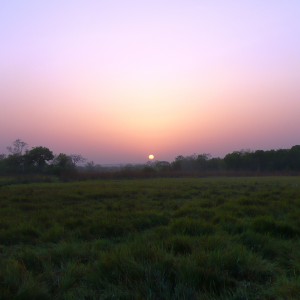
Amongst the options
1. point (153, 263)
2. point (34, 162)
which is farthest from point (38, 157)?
point (153, 263)

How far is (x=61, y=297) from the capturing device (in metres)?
4.69

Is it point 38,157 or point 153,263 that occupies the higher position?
point 38,157

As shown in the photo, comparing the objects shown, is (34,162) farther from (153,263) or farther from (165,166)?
(153,263)

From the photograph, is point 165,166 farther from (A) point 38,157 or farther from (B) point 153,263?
(B) point 153,263

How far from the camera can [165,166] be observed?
98438 mm

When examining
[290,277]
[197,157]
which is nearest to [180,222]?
[290,277]

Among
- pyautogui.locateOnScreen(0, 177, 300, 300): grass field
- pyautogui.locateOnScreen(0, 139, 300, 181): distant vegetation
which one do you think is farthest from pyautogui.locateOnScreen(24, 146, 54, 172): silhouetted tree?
pyautogui.locateOnScreen(0, 177, 300, 300): grass field

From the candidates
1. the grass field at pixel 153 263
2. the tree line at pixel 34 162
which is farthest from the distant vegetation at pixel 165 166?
the grass field at pixel 153 263

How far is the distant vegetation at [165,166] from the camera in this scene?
2712 inches

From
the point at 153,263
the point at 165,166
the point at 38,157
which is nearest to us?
the point at 153,263

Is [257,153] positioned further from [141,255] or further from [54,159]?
[141,255]

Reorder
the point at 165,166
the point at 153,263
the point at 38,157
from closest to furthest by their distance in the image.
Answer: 1. the point at 153,263
2. the point at 38,157
3. the point at 165,166

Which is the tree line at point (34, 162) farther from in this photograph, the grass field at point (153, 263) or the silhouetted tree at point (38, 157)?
the grass field at point (153, 263)

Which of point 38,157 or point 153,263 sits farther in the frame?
point 38,157
